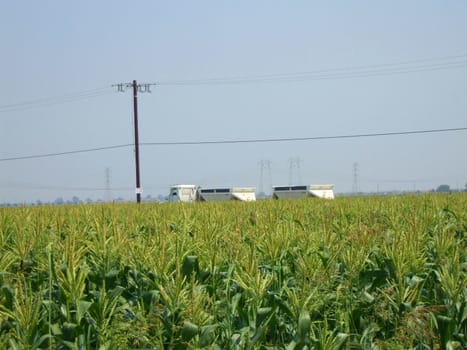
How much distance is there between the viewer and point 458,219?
36.1 feet

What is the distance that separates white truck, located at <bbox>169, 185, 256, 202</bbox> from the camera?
49500 mm

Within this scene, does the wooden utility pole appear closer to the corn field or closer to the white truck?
the white truck

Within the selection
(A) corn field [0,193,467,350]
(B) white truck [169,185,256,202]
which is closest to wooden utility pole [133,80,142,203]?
(B) white truck [169,185,256,202]

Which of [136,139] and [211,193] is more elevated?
[136,139]

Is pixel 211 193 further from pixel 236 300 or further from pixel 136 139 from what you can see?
pixel 236 300

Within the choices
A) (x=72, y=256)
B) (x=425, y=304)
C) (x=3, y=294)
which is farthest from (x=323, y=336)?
(x=3, y=294)

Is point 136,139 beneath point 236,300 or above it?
above

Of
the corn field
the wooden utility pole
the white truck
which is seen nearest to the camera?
the corn field

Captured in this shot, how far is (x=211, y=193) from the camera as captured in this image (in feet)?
168

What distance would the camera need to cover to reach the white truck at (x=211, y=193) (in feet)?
162

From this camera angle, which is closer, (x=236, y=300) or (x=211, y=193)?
(x=236, y=300)

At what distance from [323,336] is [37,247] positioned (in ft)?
15.5

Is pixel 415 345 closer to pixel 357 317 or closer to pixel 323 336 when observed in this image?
pixel 357 317

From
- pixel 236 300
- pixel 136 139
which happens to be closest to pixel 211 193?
pixel 136 139
